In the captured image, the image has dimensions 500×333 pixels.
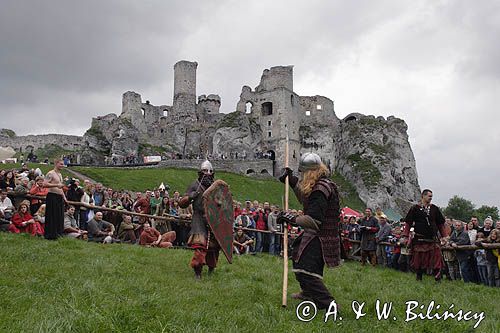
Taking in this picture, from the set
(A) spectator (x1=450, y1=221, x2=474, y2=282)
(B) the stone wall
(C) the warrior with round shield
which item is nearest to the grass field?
(C) the warrior with round shield

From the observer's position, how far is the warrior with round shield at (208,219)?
30.0 feet

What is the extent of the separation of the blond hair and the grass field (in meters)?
1.74

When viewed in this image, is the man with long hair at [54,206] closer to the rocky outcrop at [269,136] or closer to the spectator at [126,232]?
the spectator at [126,232]

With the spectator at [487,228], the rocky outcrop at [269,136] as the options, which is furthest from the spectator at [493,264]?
the rocky outcrop at [269,136]

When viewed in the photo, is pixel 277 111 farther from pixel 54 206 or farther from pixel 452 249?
pixel 54 206

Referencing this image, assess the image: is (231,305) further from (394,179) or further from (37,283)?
(394,179)

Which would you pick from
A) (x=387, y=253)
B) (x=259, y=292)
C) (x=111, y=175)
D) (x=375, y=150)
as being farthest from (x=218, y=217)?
(x=375, y=150)

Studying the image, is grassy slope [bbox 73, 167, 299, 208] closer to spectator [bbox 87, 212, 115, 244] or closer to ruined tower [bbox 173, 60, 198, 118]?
spectator [bbox 87, 212, 115, 244]

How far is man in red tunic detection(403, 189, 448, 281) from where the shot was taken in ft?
36.2

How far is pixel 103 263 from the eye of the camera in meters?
8.55

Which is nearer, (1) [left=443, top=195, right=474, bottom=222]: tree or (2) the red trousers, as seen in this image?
(2) the red trousers

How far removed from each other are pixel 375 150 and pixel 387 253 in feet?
188

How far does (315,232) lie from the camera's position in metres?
7.28

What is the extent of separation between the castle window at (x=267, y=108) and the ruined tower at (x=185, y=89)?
49.3 ft
